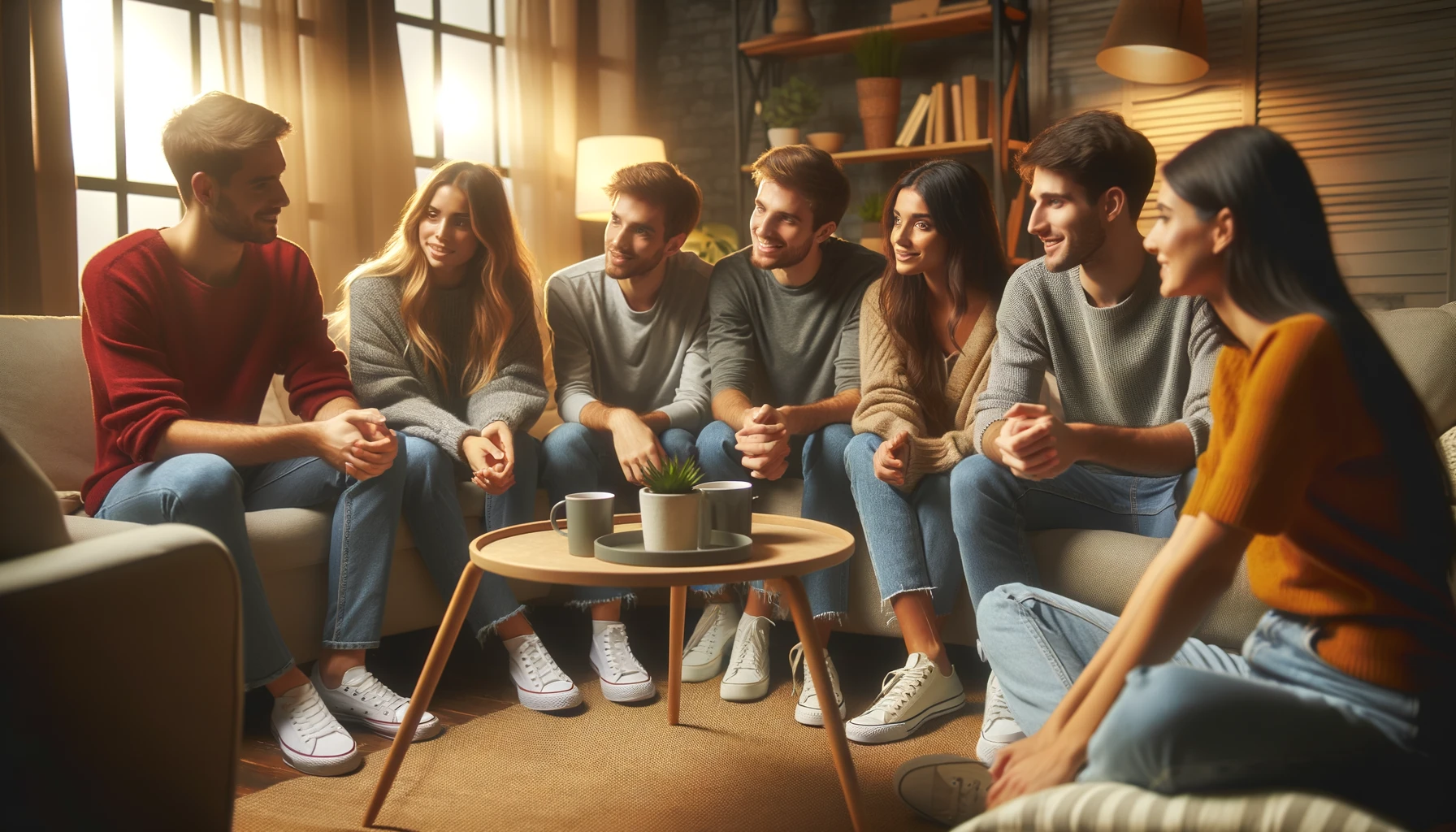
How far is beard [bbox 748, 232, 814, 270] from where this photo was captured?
7.70ft

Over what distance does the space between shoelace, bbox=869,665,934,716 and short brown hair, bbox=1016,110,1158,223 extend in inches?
33.3

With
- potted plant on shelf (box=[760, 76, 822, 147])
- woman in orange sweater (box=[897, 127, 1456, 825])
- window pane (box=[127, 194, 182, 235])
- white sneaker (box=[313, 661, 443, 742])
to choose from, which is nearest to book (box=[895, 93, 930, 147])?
potted plant on shelf (box=[760, 76, 822, 147])

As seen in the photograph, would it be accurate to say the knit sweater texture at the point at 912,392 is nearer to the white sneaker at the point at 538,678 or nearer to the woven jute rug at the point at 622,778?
the woven jute rug at the point at 622,778

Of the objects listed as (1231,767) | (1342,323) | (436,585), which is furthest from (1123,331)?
(436,585)

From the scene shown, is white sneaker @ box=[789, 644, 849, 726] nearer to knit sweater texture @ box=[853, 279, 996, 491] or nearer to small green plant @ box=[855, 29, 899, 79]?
knit sweater texture @ box=[853, 279, 996, 491]

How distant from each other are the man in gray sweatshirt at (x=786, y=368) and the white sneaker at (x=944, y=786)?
1.69 ft

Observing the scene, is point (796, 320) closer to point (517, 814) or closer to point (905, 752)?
point (905, 752)

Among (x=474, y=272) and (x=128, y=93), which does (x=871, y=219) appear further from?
(x=128, y=93)

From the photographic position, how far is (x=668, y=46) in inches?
199

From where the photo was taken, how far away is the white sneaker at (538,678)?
6.68 ft

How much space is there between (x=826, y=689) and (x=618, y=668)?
0.78 meters

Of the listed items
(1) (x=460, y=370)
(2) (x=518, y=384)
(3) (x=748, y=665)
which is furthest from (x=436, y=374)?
(3) (x=748, y=665)

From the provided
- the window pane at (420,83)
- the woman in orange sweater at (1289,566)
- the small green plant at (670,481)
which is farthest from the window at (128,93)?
the woman in orange sweater at (1289,566)

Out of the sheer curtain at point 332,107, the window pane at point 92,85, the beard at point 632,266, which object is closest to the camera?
the beard at point 632,266
